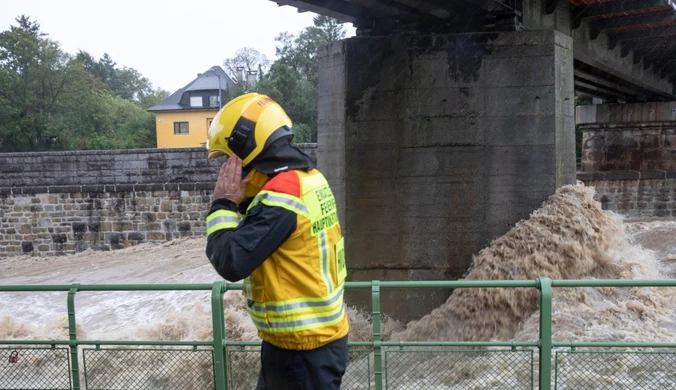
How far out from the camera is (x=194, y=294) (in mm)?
13961

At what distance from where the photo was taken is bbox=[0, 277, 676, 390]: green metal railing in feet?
13.9

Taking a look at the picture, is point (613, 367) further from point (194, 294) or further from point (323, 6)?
point (194, 294)

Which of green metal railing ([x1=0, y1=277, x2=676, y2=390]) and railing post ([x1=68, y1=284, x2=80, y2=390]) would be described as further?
railing post ([x1=68, y1=284, x2=80, y2=390])

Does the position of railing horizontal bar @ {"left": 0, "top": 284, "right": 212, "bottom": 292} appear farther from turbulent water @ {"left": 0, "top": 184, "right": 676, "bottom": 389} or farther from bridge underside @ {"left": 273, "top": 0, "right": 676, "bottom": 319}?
bridge underside @ {"left": 273, "top": 0, "right": 676, "bottom": 319}

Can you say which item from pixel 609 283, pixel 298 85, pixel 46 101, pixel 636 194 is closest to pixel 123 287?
pixel 609 283

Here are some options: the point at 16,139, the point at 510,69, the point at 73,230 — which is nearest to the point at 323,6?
the point at 510,69

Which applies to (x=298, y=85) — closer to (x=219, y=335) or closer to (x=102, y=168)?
(x=102, y=168)

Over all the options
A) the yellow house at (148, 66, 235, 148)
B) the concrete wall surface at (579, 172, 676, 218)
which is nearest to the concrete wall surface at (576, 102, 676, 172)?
the concrete wall surface at (579, 172, 676, 218)

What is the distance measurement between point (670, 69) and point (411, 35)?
550 inches

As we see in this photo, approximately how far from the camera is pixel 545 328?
4.07 metres

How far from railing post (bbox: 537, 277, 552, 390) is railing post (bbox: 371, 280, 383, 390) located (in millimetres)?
1009

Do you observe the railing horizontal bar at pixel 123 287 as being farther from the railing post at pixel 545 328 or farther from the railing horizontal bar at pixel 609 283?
the railing horizontal bar at pixel 609 283

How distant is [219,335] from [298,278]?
1.89m

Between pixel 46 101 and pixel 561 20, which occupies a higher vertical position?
pixel 46 101
